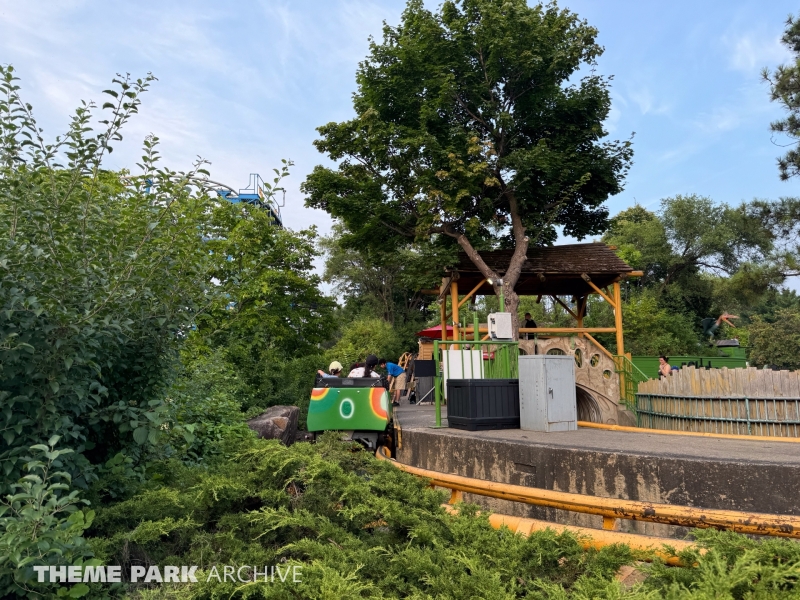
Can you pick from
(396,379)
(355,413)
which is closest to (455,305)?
(396,379)

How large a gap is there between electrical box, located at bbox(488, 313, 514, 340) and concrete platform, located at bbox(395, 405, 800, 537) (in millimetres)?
1957

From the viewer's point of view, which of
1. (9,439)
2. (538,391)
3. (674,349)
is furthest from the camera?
(674,349)

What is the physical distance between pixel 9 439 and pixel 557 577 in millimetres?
2966

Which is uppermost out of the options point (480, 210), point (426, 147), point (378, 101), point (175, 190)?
point (378, 101)

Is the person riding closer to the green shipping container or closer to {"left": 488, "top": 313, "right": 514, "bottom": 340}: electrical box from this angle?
the green shipping container

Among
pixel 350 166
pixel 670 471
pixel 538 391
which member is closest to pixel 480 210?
pixel 350 166

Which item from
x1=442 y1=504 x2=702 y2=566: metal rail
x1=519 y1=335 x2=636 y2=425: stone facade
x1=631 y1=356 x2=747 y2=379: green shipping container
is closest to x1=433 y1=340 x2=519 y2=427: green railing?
x1=442 y1=504 x2=702 y2=566: metal rail

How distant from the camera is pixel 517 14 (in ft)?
53.8

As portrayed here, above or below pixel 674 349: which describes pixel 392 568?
below

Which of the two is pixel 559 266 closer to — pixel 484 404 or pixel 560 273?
pixel 560 273

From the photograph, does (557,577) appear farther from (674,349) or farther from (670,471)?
(674,349)

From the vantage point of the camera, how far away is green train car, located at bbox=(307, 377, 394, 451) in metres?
8.62

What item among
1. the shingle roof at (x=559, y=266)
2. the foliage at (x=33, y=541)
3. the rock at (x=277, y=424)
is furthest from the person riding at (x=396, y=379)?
the foliage at (x=33, y=541)

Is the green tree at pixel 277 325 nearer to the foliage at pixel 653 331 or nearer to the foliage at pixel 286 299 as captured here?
the foliage at pixel 286 299
